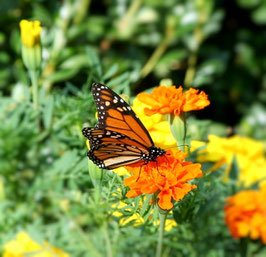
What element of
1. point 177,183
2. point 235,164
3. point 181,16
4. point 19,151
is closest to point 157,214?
point 177,183

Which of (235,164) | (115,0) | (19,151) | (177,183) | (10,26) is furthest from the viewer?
(115,0)

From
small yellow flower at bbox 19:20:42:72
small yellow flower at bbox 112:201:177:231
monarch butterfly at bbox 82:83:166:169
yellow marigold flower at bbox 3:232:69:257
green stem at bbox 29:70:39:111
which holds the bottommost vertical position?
yellow marigold flower at bbox 3:232:69:257

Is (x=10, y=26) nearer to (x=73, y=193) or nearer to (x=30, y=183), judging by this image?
(x=30, y=183)

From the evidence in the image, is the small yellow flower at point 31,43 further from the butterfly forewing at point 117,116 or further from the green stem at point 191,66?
the green stem at point 191,66

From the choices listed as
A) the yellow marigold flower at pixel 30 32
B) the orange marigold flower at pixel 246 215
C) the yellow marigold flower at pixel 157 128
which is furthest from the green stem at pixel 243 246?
the yellow marigold flower at pixel 30 32

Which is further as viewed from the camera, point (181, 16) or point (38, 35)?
point (181, 16)

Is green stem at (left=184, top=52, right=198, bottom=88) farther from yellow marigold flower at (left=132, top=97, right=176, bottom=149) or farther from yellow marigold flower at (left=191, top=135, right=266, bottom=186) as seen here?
yellow marigold flower at (left=132, top=97, right=176, bottom=149)

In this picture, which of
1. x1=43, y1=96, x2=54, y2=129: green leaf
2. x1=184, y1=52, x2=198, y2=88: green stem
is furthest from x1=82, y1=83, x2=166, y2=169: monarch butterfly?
x1=184, y1=52, x2=198, y2=88: green stem
